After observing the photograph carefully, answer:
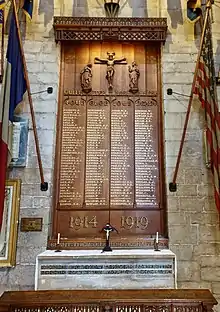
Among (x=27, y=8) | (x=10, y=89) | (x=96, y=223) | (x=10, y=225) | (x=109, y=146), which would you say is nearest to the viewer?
(x=10, y=89)

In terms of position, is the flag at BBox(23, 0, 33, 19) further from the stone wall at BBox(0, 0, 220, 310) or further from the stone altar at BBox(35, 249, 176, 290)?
the stone altar at BBox(35, 249, 176, 290)

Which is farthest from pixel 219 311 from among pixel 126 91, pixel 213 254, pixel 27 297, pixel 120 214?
pixel 126 91

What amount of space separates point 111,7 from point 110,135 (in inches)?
77.9

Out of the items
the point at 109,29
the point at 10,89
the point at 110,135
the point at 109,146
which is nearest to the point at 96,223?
the point at 109,146

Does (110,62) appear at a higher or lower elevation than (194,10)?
lower

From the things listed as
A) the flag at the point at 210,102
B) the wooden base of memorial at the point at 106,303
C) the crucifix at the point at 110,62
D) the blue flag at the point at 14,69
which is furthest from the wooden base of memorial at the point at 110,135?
the wooden base of memorial at the point at 106,303

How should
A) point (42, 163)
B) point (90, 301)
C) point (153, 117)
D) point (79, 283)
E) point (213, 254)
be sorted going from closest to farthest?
point (90, 301), point (79, 283), point (213, 254), point (42, 163), point (153, 117)

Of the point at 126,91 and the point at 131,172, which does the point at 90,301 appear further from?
the point at 126,91

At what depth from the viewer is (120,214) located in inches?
190

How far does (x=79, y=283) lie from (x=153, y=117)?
98.4 inches

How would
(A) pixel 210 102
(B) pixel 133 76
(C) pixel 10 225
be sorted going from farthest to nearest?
(B) pixel 133 76, (A) pixel 210 102, (C) pixel 10 225

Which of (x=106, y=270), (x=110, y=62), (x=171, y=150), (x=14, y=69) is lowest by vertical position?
(x=106, y=270)

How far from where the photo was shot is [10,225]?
178 inches

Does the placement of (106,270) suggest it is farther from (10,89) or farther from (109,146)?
(10,89)
